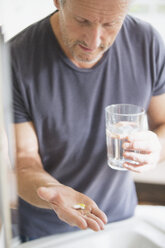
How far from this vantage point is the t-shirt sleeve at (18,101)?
53 centimetres

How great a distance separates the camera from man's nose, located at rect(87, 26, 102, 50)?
1.57ft

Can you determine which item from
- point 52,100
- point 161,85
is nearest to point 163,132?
point 161,85

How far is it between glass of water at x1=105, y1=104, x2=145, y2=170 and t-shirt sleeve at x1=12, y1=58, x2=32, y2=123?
0.47 ft

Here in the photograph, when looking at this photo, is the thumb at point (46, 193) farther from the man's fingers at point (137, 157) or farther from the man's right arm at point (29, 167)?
the man's fingers at point (137, 157)

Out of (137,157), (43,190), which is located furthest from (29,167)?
(137,157)

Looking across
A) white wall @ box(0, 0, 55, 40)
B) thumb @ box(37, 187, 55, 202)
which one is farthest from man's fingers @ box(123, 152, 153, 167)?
white wall @ box(0, 0, 55, 40)

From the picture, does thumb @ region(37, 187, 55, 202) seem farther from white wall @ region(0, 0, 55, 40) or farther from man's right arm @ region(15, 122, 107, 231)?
white wall @ region(0, 0, 55, 40)

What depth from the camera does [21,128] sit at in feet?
1.84

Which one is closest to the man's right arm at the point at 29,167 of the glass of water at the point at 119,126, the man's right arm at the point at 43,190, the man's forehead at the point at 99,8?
the man's right arm at the point at 43,190

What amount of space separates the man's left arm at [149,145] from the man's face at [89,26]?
14cm

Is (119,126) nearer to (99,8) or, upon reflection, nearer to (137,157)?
(137,157)

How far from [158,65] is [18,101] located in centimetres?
24

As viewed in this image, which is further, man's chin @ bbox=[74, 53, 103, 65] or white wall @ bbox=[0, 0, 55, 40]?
man's chin @ bbox=[74, 53, 103, 65]

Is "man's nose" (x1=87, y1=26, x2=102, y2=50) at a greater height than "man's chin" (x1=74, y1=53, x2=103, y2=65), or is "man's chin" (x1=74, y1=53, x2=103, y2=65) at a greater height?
"man's nose" (x1=87, y1=26, x2=102, y2=50)
